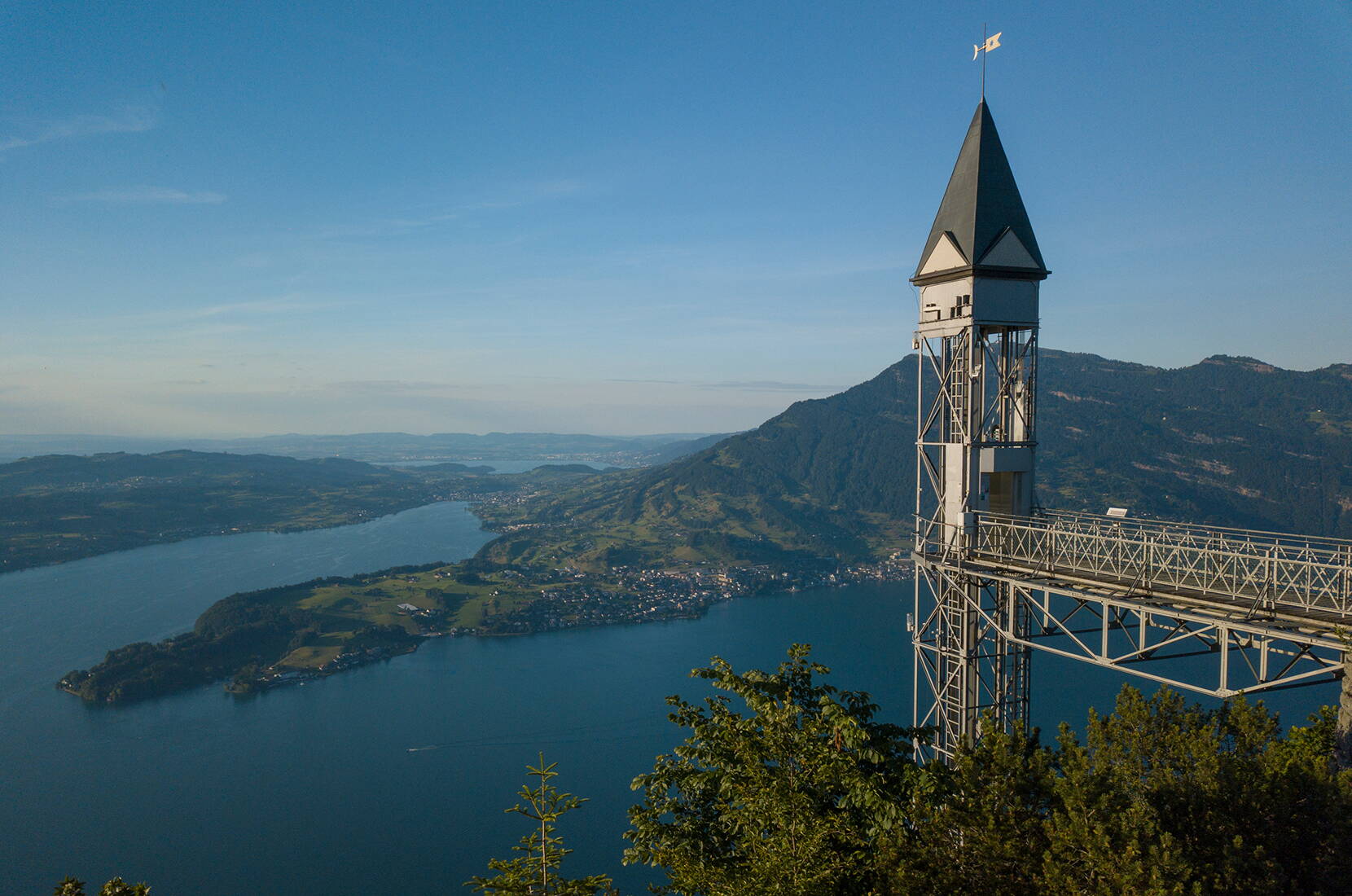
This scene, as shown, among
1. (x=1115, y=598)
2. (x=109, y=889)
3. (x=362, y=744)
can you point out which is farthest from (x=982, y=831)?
(x=362, y=744)

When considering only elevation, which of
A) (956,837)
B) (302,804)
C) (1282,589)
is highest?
(1282,589)

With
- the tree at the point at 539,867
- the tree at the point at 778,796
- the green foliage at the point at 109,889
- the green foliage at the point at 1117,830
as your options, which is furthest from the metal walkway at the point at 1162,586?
the green foliage at the point at 109,889

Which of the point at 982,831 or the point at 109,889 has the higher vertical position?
the point at 982,831

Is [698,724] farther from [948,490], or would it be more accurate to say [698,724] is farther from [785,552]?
[785,552]

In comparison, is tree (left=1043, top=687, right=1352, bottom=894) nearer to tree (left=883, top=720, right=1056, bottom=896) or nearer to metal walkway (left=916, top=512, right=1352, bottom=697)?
tree (left=883, top=720, right=1056, bottom=896)

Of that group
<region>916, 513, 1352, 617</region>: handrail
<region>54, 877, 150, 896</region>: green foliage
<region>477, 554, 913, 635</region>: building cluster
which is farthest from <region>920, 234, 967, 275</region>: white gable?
<region>477, 554, 913, 635</region>: building cluster

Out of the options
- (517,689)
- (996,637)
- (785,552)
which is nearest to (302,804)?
(517,689)

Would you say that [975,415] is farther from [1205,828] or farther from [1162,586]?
[1205,828]
